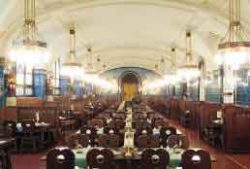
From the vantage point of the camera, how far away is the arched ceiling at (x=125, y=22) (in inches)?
598

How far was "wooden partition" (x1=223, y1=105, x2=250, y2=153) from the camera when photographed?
14.9 metres

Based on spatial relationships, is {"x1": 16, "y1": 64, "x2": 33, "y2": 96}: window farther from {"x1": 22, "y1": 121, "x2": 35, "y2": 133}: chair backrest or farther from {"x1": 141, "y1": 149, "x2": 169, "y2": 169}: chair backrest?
{"x1": 141, "y1": 149, "x2": 169, "y2": 169}: chair backrest

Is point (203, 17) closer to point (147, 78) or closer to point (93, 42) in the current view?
point (93, 42)

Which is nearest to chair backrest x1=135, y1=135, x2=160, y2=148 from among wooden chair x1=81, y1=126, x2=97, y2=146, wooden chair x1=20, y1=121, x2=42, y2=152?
wooden chair x1=81, y1=126, x2=97, y2=146

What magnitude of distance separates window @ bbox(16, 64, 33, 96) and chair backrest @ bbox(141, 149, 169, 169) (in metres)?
12.0

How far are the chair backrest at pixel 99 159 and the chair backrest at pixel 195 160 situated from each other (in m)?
1.17

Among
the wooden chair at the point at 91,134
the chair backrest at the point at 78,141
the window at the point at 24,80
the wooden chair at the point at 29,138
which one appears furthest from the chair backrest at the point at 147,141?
the window at the point at 24,80

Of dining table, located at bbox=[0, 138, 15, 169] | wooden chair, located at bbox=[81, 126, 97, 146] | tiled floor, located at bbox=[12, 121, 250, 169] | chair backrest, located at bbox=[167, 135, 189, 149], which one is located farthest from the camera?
tiled floor, located at bbox=[12, 121, 250, 169]

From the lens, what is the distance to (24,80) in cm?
2081

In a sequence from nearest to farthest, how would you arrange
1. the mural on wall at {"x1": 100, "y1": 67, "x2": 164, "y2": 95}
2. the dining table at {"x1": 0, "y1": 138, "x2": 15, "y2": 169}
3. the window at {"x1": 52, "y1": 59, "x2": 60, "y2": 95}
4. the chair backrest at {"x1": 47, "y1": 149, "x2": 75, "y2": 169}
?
the chair backrest at {"x1": 47, "y1": 149, "x2": 75, "y2": 169}
the dining table at {"x1": 0, "y1": 138, "x2": 15, "y2": 169}
the window at {"x1": 52, "y1": 59, "x2": 60, "y2": 95}
the mural on wall at {"x1": 100, "y1": 67, "x2": 164, "y2": 95}

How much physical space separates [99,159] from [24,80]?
1346 centimetres

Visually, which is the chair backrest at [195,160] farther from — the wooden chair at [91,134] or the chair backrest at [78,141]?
the wooden chair at [91,134]

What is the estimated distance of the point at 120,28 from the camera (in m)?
21.5

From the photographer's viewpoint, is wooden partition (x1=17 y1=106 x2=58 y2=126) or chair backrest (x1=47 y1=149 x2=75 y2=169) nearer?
chair backrest (x1=47 y1=149 x2=75 y2=169)
